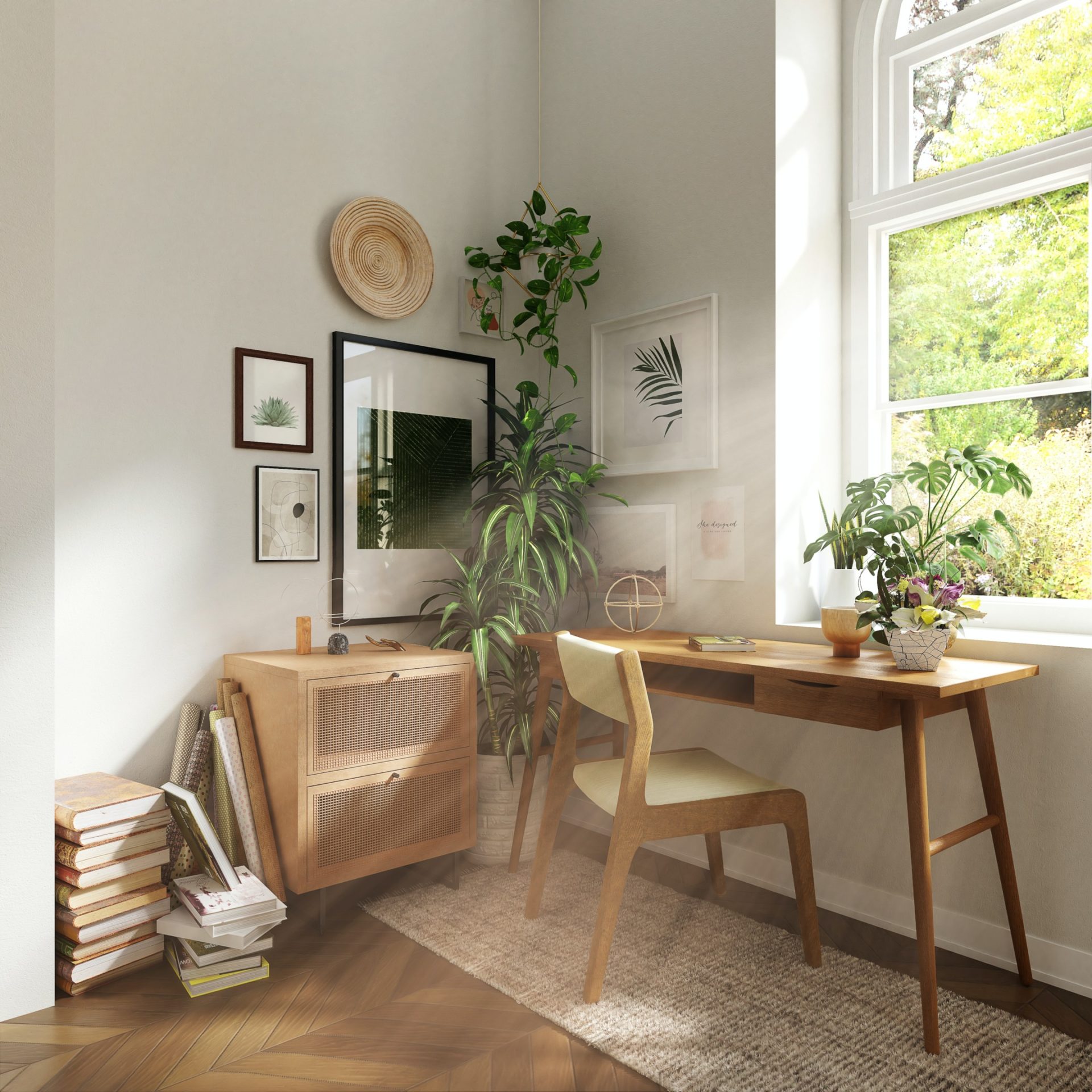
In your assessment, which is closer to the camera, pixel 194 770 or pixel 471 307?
pixel 194 770

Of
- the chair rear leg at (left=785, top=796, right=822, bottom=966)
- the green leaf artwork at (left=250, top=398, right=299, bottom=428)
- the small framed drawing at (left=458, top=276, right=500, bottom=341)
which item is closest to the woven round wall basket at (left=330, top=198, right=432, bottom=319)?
the small framed drawing at (left=458, top=276, right=500, bottom=341)

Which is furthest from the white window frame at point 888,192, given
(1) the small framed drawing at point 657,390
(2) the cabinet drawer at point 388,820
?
(2) the cabinet drawer at point 388,820

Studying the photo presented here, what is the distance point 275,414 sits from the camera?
2.80m

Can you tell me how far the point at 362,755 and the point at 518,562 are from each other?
2.77 feet

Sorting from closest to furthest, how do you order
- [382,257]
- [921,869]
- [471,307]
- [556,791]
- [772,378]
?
[921,869] → [556,791] → [772,378] → [382,257] → [471,307]

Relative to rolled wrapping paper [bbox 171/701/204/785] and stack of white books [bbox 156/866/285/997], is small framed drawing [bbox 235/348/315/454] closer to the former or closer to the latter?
rolled wrapping paper [bbox 171/701/204/785]

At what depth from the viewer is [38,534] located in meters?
2.08

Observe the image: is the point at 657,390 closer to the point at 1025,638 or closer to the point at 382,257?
the point at 382,257

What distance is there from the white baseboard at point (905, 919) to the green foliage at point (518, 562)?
2.66 feet

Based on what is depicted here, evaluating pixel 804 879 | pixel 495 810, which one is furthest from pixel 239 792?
pixel 804 879

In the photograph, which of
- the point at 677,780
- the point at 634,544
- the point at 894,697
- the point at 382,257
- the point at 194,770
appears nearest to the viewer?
the point at 894,697

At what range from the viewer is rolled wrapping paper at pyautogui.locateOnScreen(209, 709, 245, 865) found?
8.03ft

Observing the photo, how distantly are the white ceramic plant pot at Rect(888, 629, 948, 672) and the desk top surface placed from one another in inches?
1.0

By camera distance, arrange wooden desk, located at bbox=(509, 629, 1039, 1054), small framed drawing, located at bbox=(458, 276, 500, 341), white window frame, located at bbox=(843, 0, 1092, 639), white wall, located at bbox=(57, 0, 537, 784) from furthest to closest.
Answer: small framed drawing, located at bbox=(458, 276, 500, 341) < white window frame, located at bbox=(843, 0, 1092, 639) < white wall, located at bbox=(57, 0, 537, 784) < wooden desk, located at bbox=(509, 629, 1039, 1054)
